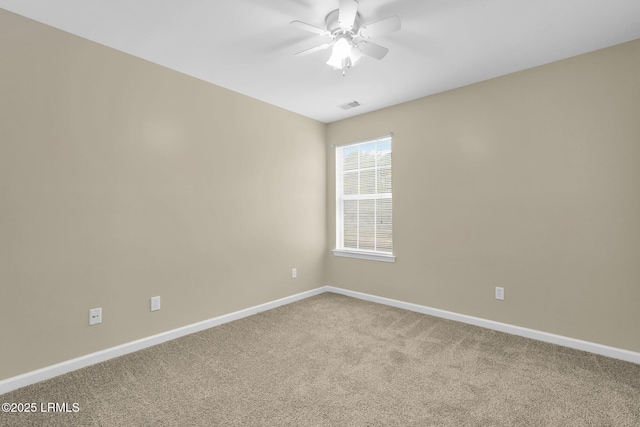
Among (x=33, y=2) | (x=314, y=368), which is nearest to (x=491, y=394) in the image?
(x=314, y=368)

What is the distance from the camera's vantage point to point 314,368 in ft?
7.47

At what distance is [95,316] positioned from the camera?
2340 mm

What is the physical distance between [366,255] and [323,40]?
2540mm

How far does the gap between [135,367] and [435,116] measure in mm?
3626

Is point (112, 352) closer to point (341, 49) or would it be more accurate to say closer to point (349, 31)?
point (341, 49)

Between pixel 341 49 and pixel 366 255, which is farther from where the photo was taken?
pixel 366 255

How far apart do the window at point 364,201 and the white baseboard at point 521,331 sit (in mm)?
539

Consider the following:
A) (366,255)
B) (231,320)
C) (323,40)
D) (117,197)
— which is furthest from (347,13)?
(231,320)

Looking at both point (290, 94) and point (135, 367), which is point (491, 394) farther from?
point (290, 94)

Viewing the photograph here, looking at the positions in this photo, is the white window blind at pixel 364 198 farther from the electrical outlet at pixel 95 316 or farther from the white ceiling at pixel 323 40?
the electrical outlet at pixel 95 316

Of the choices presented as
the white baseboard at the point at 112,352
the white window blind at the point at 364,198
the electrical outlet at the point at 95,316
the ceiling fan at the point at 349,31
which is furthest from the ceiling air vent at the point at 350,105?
the electrical outlet at the point at 95,316

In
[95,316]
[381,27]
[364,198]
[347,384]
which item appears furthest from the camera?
[364,198]

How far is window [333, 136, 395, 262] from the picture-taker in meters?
3.88

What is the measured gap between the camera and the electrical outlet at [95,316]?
7.61 feet
